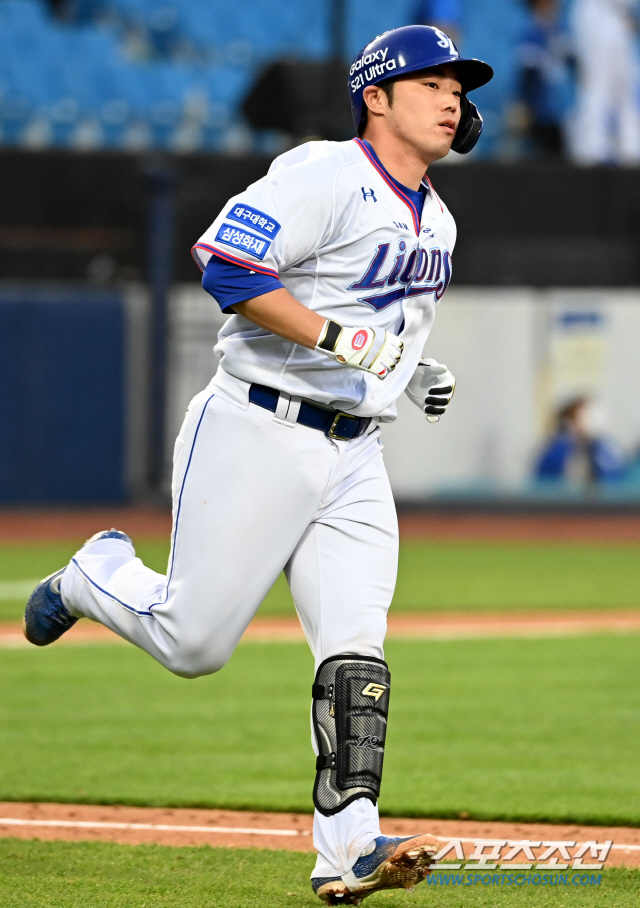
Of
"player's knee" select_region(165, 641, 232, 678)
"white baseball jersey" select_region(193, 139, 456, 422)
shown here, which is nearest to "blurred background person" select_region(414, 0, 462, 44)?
"white baseball jersey" select_region(193, 139, 456, 422)

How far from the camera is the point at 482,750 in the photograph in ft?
18.4

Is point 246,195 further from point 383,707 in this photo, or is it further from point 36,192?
point 36,192

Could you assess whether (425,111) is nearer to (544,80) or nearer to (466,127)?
(466,127)

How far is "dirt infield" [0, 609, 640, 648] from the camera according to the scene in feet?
27.7

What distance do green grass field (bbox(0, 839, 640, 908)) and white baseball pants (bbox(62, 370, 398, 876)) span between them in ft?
0.96

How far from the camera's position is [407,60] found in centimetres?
347

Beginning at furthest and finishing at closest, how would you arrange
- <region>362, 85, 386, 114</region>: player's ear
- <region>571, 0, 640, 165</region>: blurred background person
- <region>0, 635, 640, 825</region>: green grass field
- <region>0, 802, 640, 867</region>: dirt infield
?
<region>571, 0, 640, 165</region>: blurred background person
<region>0, 635, 640, 825</region>: green grass field
<region>0, 802, 640, 867</region>: dirt infield
<region>362, 85, 386, 114</region>: player's ear

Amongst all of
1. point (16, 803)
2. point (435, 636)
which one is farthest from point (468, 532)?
point (16, 803)

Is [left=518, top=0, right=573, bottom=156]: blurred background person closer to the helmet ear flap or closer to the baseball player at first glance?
the helmet ear flap

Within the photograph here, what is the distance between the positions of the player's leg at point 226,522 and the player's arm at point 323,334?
29cm

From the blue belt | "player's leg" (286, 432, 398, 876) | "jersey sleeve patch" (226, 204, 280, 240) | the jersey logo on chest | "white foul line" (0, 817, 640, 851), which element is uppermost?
"jersey sleeve patch" (226, 204, 280, 240)

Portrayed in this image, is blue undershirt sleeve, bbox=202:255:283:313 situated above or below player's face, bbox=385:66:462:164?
below

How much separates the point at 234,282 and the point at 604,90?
13.8 meters

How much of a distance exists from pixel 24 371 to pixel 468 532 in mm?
4718
